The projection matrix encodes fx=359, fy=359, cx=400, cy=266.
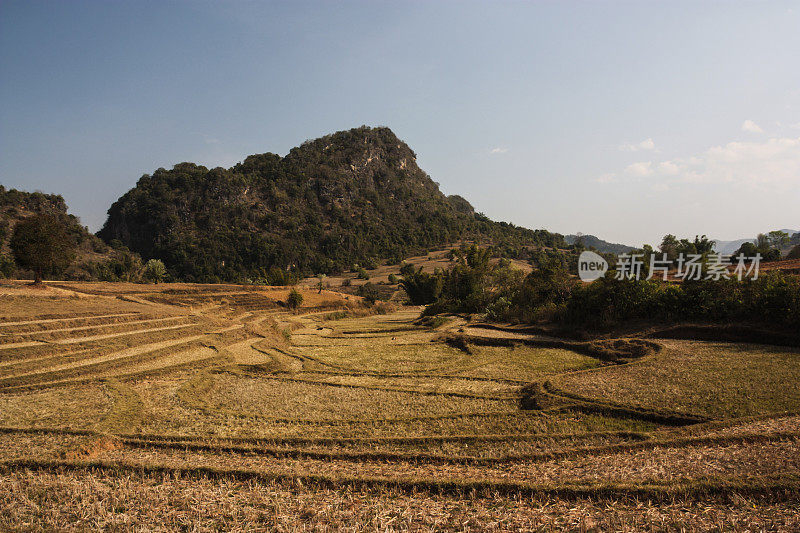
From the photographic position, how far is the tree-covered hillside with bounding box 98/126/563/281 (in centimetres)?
11256

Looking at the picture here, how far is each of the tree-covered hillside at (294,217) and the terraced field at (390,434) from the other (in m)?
83.7

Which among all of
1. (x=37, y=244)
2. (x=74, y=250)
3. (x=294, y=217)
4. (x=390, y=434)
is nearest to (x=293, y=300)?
(x=37, y=244)

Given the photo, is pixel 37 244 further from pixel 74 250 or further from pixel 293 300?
pixel 74 250

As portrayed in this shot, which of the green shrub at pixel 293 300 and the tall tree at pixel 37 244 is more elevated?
the tall tree at pixel 37 244

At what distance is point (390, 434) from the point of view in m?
8.93

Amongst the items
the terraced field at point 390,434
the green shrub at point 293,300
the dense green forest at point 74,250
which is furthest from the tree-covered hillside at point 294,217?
the terraced field at point 390,434

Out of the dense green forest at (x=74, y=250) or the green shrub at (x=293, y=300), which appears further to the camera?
the dense green forest at (x=74, y=250)

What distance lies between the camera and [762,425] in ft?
24.6

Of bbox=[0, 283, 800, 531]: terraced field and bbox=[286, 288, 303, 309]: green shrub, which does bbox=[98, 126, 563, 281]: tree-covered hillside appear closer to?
bbox=[286, 288, 303, 309]: green shrub

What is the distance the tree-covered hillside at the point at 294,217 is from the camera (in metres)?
113

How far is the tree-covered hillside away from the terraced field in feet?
274

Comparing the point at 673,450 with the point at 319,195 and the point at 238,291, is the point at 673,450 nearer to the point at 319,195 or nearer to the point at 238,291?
the point at 238,291

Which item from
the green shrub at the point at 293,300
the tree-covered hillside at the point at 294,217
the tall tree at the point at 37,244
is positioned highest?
the tree-covered hillside at the point at 294,217

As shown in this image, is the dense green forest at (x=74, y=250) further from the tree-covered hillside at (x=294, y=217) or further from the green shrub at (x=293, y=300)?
the green shrub at (x=293, y=300)
